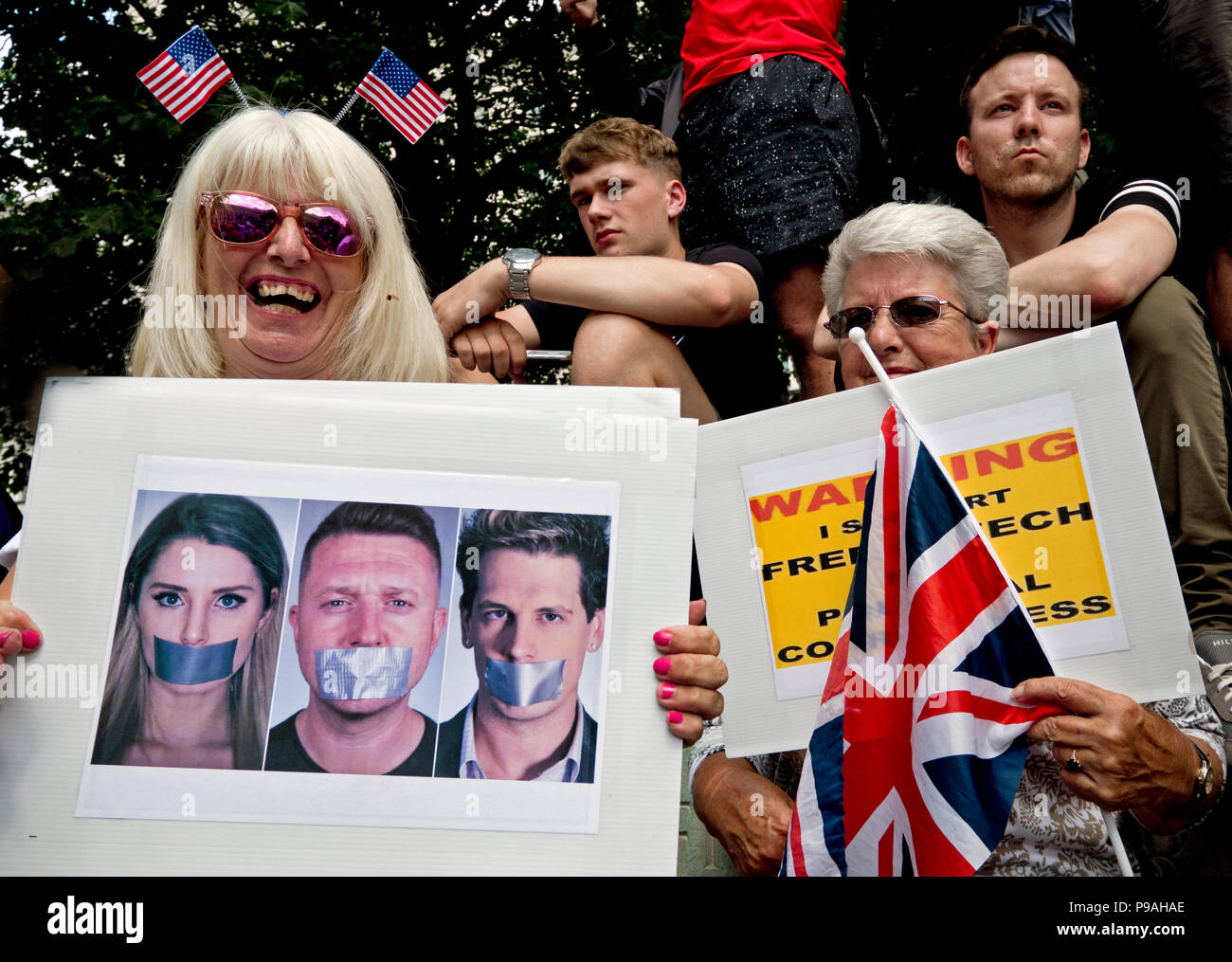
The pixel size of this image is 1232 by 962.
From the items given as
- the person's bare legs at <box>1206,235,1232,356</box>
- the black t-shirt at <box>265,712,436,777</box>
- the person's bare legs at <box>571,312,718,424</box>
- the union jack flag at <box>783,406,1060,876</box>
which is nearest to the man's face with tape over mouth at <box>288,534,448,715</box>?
the black t-shirt at <box>265,712,436,777</box>

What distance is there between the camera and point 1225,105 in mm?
3301

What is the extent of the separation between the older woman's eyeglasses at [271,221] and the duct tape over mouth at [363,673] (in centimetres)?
91

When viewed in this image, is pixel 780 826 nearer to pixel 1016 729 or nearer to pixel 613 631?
pixel 1016 729

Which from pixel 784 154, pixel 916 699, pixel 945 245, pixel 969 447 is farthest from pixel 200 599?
pixel 784 154

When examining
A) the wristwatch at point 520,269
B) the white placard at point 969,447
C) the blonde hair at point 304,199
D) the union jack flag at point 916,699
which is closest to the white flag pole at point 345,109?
the blonde hair at point 304,199

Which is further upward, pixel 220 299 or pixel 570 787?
pixel 220 299

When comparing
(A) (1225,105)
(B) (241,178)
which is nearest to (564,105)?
(A) (1225,105)

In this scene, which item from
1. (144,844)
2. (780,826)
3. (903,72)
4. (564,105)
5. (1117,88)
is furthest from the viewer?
(564,105)

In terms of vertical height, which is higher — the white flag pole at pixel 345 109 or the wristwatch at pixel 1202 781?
the white flag pole at pixel 345 109

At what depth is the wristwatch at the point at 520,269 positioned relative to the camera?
288cm

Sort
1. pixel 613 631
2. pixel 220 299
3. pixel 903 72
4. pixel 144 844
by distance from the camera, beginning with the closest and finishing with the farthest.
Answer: pixel 144 844
pixel 613 631
pixel 220 299
pixel 903 72

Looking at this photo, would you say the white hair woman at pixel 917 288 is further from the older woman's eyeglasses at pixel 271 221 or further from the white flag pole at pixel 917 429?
the older woman's eyeglasses at pixel 271 221

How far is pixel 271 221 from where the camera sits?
2.12 m

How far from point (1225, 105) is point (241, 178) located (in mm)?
2957
